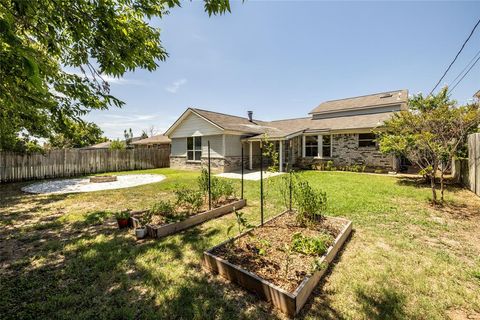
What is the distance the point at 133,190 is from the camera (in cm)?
893

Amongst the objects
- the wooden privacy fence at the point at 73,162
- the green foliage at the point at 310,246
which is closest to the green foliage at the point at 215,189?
the green foliage at the point at 310,246

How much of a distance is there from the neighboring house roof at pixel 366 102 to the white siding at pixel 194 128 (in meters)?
12.1

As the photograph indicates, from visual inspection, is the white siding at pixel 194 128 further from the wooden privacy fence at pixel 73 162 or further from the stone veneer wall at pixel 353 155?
the stone veneer wall at pixel 353 155

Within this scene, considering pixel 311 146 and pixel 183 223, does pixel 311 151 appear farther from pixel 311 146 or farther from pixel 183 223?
pixel 183 223

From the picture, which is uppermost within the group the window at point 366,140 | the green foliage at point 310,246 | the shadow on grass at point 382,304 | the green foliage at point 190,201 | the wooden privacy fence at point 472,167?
the window at point 366,140

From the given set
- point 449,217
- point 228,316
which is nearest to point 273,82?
point 449,217

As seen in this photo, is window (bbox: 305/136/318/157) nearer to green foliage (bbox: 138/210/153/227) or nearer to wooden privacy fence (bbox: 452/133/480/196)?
wooden privacy fence (bbox: 452/133/480/196)

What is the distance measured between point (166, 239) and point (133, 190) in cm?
560

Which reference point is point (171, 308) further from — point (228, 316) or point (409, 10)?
point (409, 10)

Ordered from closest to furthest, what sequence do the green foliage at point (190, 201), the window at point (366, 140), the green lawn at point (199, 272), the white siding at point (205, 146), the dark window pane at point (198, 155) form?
the green lawn at point (199, 272)
the green foliage at point (190, 201)
the window at point (366, 140)
the white siding at point (205, 146)
the dark window pane at point (198, 155)

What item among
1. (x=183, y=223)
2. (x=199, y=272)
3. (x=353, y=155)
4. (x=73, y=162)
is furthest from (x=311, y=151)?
(x=73, y=162)

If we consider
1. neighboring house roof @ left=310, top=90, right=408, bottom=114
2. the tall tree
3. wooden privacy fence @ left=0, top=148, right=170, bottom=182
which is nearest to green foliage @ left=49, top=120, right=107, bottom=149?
the tall tree

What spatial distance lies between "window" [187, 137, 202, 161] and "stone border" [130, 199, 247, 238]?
11.0m

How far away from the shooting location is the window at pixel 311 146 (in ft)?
53.7
